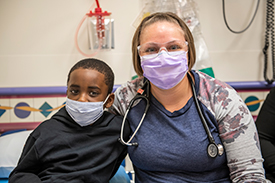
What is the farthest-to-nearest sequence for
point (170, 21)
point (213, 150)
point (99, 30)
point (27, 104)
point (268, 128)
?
1. point (27, 104)
2. point (99, 30)
3. point (268, 128)
4. point (170, 21)
5. point (213, 150)

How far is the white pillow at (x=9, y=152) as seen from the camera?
1663 mm

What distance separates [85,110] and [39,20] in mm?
1222

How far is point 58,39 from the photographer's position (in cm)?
214

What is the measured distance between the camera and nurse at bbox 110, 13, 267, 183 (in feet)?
4.01

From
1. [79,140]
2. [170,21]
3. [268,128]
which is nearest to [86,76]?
[79,140]

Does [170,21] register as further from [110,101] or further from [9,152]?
[9,152]

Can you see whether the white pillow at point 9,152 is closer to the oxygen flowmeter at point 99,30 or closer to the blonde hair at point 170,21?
the oxygen flowmeter at point 99,30

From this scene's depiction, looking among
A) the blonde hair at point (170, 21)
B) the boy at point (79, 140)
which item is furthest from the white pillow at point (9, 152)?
the blonde hair at point (170, 21)

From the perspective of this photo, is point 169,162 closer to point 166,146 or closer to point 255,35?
point 166,146

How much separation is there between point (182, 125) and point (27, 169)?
2.60ft

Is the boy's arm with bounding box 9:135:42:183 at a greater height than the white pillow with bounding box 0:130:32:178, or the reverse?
the boy's arm with bounding box 9:135:42:183

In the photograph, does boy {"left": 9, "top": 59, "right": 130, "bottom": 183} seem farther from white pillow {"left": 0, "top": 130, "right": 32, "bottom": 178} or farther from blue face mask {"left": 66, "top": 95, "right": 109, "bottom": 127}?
white pillow {"left": 0, "top": 130, "right": 32, "bottom": 178}

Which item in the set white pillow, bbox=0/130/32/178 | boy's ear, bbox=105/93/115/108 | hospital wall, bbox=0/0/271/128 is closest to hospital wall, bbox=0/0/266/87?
hospital wall, bbox=0/0/271/128

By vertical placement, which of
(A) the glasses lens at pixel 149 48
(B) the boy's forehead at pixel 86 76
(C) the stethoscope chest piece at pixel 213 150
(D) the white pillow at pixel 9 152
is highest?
(A) the glasses lens at pixel 149 48
